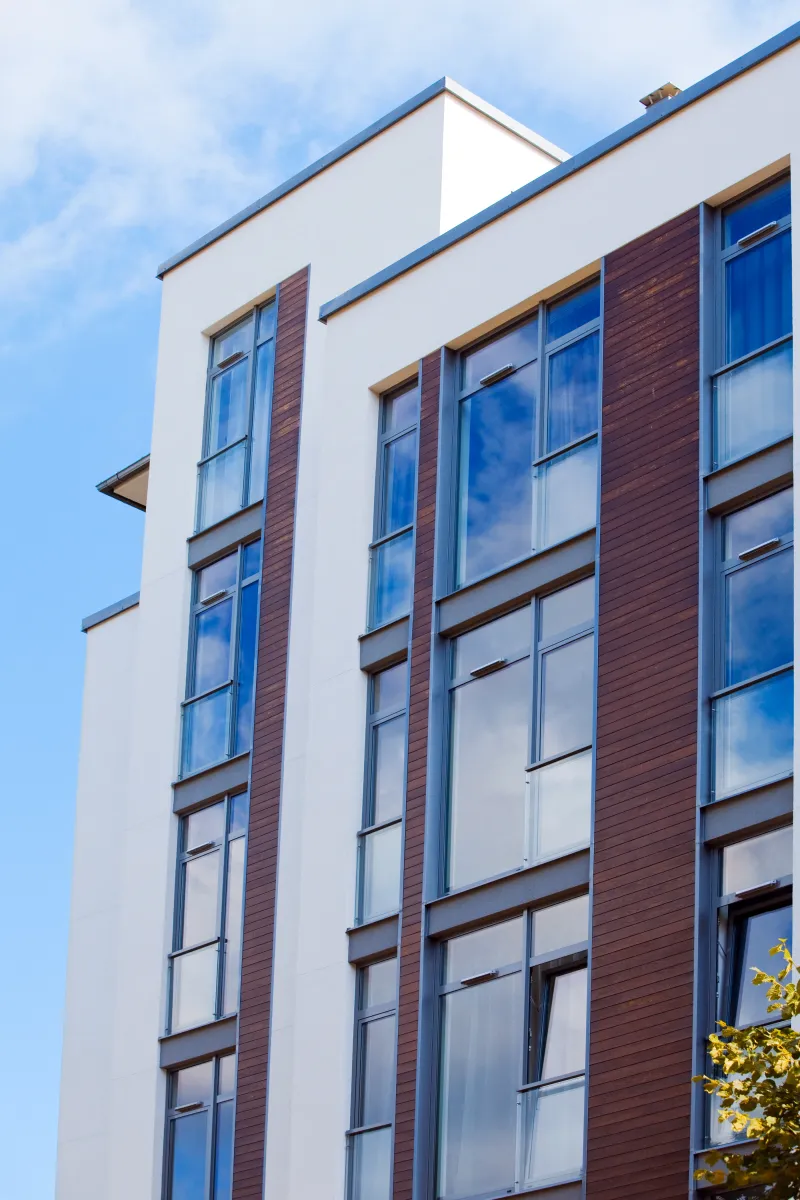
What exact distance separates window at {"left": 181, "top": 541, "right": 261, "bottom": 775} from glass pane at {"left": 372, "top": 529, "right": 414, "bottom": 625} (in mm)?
2462

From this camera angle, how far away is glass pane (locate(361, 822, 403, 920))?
22.5 m

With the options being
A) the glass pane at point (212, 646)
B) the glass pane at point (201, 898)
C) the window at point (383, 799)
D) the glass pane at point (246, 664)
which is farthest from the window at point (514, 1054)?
the glass pane at point (212, 646)

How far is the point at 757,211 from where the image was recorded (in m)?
21.0

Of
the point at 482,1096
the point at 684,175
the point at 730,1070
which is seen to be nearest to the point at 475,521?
the point at 684,175

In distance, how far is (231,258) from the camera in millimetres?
28562

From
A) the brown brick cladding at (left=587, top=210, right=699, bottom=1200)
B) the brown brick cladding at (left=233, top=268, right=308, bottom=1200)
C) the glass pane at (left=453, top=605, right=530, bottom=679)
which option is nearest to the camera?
the brown brick cladding at (left=587, top=210, right=699, bottom=1200)

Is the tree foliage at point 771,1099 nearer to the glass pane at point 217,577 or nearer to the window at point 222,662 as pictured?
the window at point 222,662

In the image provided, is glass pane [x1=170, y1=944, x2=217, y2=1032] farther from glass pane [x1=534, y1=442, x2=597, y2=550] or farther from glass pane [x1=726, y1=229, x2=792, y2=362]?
glass pane [x1=726, y1=229, x2=792, y2=362]

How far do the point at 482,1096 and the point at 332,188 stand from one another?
11512mm

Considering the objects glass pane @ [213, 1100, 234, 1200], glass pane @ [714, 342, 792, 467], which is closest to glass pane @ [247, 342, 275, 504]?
glass pane @ [213, 1100, 234, 1200]

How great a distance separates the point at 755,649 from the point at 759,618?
0.90ft

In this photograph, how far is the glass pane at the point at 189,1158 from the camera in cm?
2434

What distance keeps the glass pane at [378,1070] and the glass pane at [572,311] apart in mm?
6917

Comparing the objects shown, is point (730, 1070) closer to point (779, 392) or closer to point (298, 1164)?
point (779, 392)
